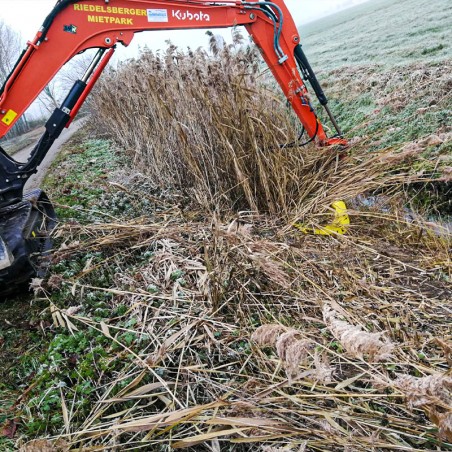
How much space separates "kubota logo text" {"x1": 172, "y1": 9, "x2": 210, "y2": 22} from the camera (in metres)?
3.19

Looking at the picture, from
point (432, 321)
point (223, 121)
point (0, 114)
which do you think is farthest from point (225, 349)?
point (0, 114)

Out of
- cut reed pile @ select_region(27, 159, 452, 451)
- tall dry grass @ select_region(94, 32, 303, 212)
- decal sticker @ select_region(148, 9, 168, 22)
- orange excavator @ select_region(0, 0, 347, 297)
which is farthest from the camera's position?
tall dry grass @ select_region(94, 32, 303, 212)

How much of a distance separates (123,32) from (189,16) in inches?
22.3

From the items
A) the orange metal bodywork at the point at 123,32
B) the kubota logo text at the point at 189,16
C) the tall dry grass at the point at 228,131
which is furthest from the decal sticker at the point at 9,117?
the kubota logo text at the point at 189,16

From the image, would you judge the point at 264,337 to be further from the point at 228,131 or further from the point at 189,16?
the point at 189,16

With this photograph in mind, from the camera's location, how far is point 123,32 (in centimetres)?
310

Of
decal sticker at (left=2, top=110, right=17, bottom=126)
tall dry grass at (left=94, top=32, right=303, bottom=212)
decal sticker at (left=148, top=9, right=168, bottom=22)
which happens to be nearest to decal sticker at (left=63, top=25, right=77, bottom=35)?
decal sticker at (left=148, top=9, right=168, bottom=22)

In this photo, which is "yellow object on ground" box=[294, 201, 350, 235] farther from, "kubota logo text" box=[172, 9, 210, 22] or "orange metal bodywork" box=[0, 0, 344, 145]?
"kubota logo text" box=[172, 9, 210, 22]

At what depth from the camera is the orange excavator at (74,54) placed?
9.32 ft

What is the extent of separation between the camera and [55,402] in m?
1.69

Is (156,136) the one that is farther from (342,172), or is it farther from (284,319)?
(284,319)

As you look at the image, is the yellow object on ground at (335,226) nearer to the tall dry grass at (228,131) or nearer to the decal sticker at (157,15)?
the tall dry grass at (228,131)

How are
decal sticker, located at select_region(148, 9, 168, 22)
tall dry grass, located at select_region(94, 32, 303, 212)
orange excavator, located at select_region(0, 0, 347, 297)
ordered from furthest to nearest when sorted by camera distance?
tall dry grass, located at select_region(94, 32, 303, 212), decal sticker, located at select_region(148, 9, 168, 22), orange excavator, located at select_region(0, 0, 347, 297)

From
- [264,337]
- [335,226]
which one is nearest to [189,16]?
[335,226]
